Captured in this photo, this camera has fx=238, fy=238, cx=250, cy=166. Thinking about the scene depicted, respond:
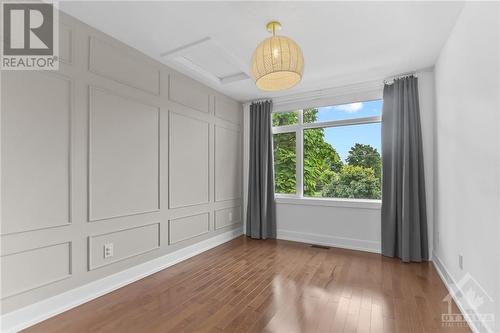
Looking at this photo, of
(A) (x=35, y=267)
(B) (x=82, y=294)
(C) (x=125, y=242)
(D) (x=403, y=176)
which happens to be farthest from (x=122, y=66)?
(D) (x=403, y=176)

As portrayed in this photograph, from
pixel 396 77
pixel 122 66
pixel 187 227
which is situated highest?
pixel 396 77

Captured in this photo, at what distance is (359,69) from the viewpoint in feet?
11.0

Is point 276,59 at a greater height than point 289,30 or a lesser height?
lesser

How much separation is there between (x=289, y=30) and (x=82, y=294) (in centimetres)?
329

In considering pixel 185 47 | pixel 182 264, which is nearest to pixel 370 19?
pixel 185 47

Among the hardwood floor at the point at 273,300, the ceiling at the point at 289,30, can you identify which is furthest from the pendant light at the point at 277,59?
the hardwood floor at the point at 273,300

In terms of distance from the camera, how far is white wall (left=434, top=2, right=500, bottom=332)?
61.9 inches

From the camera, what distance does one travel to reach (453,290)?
2.36 metres

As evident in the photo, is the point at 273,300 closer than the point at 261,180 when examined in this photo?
Yes

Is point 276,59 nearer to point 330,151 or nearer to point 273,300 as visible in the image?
point 273,300

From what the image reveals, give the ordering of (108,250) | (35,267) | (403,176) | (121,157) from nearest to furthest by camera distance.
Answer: (35,267) < (108,250) < (121,157) < (403,176)

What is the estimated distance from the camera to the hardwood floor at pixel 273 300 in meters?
1.92

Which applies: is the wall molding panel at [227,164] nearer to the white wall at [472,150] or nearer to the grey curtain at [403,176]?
the grey curtain at [403,176]

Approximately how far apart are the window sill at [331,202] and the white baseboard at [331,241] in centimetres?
54
